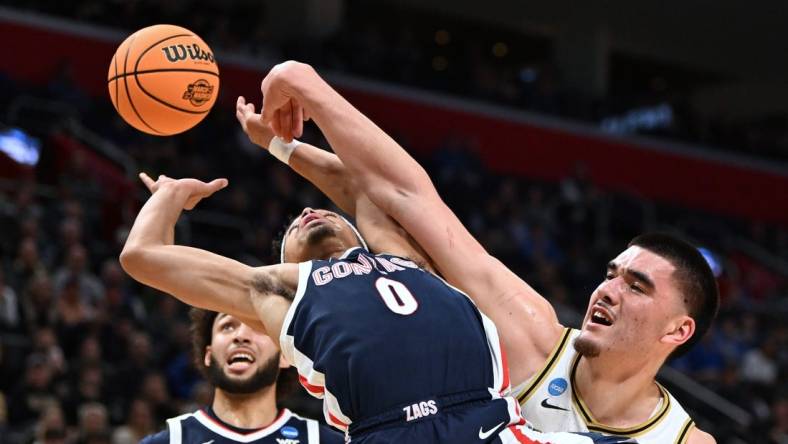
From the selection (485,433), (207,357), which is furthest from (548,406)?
(207,357)

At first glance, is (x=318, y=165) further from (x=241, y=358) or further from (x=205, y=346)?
(x=205, y=346)

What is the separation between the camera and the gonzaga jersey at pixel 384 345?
3.61 m

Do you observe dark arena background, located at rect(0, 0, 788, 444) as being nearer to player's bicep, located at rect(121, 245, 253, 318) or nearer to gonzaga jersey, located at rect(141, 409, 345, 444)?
gonzaga jersey, located at rect(141, 409, 345, 444)

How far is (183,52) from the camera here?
4.77 m

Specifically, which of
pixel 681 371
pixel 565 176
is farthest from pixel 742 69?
pixel 681 371

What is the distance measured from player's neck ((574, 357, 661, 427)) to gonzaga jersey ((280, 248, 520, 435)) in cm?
59

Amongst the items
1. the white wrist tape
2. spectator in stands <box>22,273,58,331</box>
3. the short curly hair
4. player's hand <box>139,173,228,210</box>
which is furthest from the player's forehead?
spectator in stands <box>22,273,58,331</box>

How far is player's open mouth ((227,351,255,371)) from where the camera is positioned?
5.50 meters

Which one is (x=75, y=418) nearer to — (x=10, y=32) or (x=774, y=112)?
(x=10, y=32)

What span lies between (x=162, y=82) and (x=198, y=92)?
15 cm

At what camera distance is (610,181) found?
2175 cm

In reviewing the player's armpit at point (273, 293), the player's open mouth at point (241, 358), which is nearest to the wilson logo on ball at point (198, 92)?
the player's armpit at point (273, 293)

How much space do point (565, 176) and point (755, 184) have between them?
14.5ft

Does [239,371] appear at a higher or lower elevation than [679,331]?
lower
